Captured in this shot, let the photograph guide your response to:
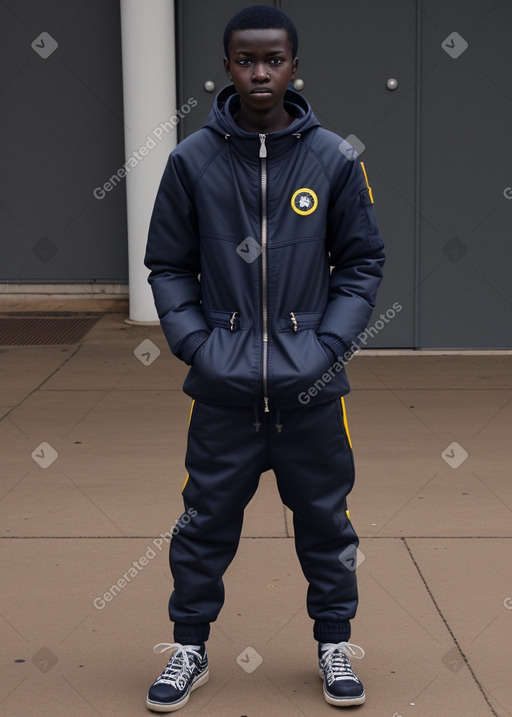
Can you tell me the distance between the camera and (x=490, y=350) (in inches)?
334

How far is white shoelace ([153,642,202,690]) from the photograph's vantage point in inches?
127

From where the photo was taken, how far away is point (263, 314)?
10.3 feet

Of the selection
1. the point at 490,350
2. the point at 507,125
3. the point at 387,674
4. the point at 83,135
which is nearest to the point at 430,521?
the point at 387,674

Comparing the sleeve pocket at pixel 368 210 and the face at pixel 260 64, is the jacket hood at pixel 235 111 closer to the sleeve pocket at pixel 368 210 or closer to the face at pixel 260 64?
the face at pixel 260 64

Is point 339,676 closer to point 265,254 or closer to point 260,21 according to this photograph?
point 265,254

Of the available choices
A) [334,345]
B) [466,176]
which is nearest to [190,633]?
[334,345]

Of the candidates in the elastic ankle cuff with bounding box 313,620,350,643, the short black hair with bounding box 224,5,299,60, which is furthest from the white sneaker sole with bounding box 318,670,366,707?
the short black hair with bounding box 224,5,299,60

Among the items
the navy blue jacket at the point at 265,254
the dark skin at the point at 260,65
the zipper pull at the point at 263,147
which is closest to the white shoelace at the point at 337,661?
the navy blue jacket at the point at 265,254

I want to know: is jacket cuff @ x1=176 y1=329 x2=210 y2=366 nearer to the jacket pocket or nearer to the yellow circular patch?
the jacket pocket

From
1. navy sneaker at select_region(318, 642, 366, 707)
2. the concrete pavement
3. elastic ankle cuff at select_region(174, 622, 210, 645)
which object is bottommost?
the concrete pavement

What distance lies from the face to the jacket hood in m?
0.08

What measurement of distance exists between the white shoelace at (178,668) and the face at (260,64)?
1.58m

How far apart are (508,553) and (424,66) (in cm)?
492

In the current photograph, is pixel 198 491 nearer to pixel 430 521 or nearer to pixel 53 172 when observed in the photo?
pixel 430 521
